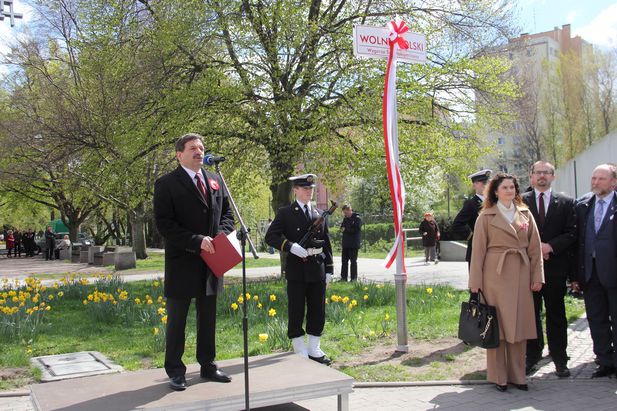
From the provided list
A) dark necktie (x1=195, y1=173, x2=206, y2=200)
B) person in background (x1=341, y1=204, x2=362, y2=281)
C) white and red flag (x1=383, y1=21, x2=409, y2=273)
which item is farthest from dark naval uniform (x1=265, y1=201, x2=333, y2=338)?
person in background (x1=341, y1=204, x2=362, y2=281)

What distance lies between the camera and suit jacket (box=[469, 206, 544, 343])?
559cm

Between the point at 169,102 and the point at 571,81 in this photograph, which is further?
the point at 571,81

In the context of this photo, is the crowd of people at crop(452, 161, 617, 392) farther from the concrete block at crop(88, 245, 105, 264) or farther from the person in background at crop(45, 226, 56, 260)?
the person in background at crop(45, 226, 56, 260)

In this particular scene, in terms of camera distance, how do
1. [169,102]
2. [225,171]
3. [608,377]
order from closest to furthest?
[608,377] → [169,102] → [225,171]

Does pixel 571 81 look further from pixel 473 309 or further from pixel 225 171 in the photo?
pixel 473 309

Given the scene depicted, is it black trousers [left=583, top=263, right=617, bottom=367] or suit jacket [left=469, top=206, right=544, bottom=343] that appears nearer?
suit jacket [left=469, top=206, right=544, bottom=343]

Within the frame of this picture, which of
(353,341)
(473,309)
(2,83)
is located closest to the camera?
(473,309)

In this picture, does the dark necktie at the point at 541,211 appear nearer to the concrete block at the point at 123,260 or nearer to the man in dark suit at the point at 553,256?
the man in dark suit at the point at 553,256

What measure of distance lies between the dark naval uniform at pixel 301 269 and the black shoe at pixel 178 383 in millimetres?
1959

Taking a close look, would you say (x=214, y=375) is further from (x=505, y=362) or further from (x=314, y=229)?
(x=505, y=362)

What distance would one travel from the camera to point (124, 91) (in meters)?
15.1

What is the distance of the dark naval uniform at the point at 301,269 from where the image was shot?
6.50 m

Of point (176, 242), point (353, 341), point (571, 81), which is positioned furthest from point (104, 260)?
point (571, 81)

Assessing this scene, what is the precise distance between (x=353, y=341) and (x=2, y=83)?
1364 inches
